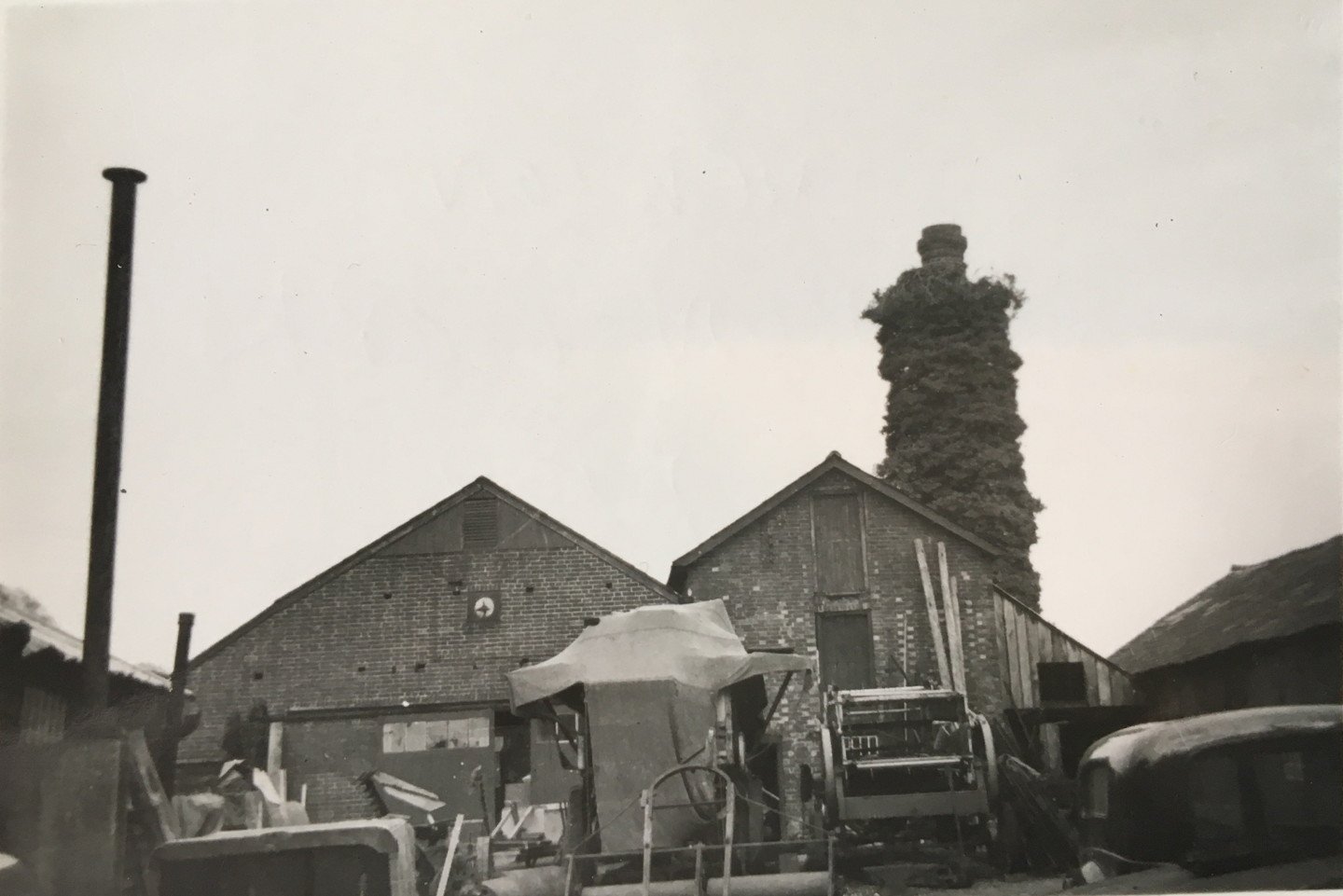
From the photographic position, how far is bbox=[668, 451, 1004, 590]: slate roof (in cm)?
1983

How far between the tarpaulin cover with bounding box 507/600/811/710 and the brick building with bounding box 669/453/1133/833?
9.03m

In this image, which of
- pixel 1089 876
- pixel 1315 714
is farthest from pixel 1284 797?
pixel 1315 714

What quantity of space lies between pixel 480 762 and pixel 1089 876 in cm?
1179

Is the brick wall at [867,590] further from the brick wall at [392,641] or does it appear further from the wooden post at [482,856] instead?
the wooden post at [482,856]

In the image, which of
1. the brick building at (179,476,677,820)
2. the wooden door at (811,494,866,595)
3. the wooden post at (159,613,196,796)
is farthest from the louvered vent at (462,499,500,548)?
the wooden post at (159,613,196,796)

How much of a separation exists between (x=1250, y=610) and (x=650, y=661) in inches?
452

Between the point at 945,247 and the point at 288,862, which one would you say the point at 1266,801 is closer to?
the point at 288,862

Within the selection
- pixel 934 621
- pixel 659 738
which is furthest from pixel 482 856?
pixel 934 621

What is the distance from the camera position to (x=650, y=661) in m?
9.60

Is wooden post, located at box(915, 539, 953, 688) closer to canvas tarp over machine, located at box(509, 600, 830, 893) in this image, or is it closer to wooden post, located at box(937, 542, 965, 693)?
wooden post, located at box(937, 542, 965, 693)

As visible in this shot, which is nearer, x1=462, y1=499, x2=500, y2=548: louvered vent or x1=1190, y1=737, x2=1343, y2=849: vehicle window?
x1=1190, y1=737, x2=1343, y2=849: vehicle window

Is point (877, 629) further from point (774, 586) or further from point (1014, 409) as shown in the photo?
point (1014, 409)

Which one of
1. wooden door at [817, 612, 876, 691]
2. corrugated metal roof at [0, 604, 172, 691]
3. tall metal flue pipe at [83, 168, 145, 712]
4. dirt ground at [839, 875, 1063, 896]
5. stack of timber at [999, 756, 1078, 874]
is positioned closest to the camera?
tall metal flue pipe at [83, 168, 145, 712]

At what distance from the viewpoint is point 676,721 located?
30.2 feet
